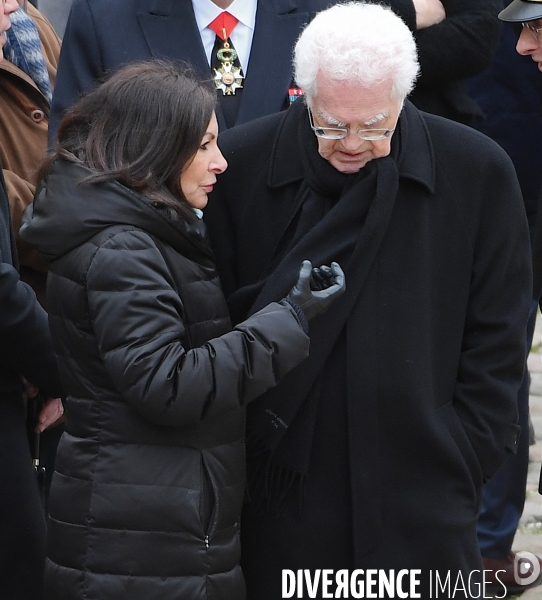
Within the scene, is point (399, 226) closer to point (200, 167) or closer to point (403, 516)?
point (200, 167)

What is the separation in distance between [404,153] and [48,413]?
1.22 meters

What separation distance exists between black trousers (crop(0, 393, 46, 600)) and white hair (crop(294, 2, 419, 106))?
3.67 ft

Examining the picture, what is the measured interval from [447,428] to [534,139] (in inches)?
70.3

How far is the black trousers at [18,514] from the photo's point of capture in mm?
2986

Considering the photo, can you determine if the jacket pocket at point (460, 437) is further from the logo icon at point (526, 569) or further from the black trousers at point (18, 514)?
the logo icon at point (526, 569)

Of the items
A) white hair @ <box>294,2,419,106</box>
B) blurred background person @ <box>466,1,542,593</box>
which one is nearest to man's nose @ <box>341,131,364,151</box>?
white hair @ <box>294,2,419,106</box>

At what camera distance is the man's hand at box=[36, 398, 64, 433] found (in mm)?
3238

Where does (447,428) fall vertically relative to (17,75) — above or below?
below

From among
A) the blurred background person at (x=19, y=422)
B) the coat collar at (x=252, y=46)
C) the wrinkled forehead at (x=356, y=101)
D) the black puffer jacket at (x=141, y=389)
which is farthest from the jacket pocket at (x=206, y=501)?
the coat collar at (x=252, y=46)

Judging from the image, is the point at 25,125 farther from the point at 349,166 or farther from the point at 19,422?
the point at 349,166

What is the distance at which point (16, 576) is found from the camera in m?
3.05

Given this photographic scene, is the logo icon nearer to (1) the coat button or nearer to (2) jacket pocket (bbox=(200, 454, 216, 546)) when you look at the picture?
(2) jacket pocket (bbox=(200, 454, 216, 546))

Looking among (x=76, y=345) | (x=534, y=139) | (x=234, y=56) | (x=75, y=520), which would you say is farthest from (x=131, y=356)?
(x=534, y=139)

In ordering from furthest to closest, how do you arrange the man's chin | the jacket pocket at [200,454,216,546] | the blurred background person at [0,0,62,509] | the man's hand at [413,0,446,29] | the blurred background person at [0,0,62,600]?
1. the man's hand at [413,0,446,29]
2. the blurred background person at [0,0,62,509]
3. the blurred background person at [0,0,62,600]
4. the man's chin
5. the jacket pocket at [200,454,216,546]
